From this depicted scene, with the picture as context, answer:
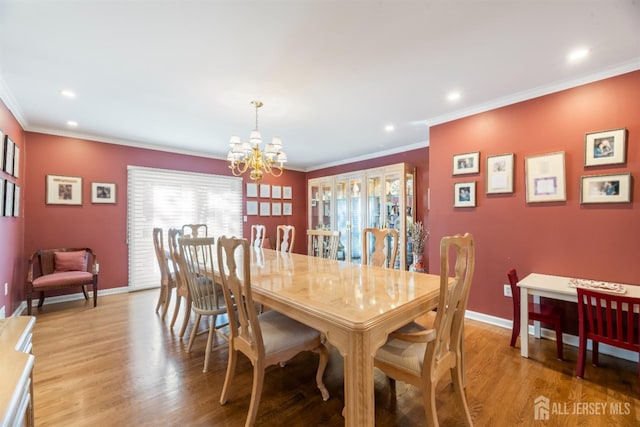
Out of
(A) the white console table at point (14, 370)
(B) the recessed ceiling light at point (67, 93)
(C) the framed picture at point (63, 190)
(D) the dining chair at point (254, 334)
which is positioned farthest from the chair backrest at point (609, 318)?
(C) the framed picture at point (63, 190)

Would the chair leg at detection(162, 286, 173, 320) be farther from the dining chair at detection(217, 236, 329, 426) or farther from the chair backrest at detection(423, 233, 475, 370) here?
the chair backrest at detection(423, 233, 475, 370)

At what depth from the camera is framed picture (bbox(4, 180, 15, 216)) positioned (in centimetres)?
274

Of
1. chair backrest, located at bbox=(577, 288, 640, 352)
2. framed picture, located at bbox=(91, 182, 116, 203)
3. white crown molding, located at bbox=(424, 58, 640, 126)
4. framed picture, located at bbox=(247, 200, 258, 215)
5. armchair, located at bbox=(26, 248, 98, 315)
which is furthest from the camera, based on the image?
framed picture, located at bbox=(247, 200, 258, 215)

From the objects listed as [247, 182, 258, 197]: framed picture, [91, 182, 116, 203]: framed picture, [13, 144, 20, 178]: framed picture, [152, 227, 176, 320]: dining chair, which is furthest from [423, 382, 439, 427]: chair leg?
[247, 182, 258, 197]: framed picture

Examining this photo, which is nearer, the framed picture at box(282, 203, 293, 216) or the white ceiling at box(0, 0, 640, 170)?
the white ceiling at box(0, 0, 640, 170)

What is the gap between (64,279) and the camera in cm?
334

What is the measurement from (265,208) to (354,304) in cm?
487

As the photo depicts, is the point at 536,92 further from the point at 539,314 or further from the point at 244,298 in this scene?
the point at 244,298

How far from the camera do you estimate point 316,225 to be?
6242 mm

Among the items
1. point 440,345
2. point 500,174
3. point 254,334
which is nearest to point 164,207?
point 254,334

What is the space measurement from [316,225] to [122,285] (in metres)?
3.74

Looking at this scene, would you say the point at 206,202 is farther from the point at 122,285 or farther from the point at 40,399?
the point at 40,399

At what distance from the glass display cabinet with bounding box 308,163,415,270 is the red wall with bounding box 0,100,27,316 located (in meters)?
4.59

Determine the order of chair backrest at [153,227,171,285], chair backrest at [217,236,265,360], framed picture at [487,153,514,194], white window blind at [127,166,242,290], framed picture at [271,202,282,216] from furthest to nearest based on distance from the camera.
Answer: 1. framed picture at [271,202,282,216]
2. white window blind at [127,166,242,290]
3. chair backrest at [153,227,171,285]
4. framed picture at [487,153,514,194]
5. chair backrest at [217,236,265,360]
